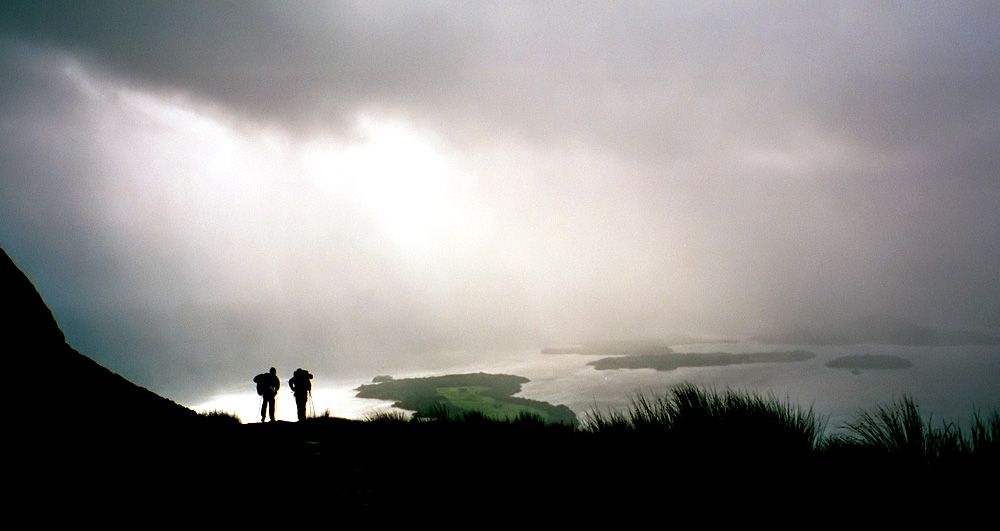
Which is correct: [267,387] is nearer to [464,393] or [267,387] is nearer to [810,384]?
[464,393]

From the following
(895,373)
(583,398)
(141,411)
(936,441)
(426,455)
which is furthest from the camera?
(895,373)

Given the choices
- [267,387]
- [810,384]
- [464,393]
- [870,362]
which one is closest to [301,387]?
[267,387]

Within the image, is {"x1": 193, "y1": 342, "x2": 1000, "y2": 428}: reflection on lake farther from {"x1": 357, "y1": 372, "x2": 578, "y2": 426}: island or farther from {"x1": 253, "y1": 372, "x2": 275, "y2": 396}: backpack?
{"x1": 253, "y1": 372, "x2": 275, "y2": 396}: backpack

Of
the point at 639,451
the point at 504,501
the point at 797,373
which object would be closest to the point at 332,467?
the point at 504,501

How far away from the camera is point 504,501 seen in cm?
479

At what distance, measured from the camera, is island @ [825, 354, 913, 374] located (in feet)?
548

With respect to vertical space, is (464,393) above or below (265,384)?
below

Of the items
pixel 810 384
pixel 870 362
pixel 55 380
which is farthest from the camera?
pixel 870 362

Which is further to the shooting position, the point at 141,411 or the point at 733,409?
the point at 141,411

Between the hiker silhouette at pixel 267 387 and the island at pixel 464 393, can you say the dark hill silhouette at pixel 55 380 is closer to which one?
the hiker silhouette at pixel 267 387

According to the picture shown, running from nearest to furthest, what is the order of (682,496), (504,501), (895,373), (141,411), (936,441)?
(682,496) → (936,441) → (504,501) → (141,411) → (895,373)

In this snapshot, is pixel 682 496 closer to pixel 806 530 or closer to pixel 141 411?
pixel 806 530

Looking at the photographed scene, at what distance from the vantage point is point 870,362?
17475cm

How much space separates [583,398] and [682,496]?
11930 centimetres
